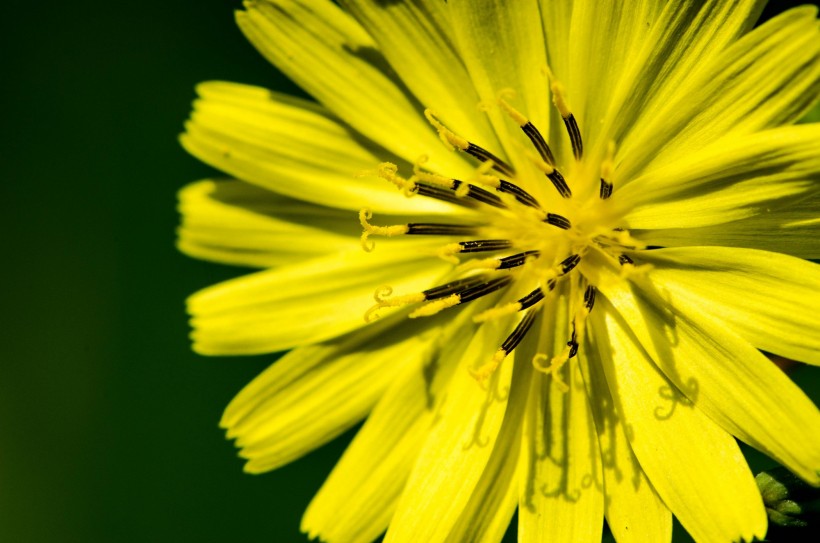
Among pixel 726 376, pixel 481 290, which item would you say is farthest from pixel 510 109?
pixel 726 376

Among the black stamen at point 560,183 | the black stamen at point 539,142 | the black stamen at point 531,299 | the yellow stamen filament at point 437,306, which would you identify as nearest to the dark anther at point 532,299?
the black stamen at point 531,299

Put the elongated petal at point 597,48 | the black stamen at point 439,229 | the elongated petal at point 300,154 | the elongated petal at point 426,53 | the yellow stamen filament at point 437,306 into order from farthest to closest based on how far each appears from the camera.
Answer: the elongated petal at point 300,154 < the black stamen at point 439,229 < the yellow stamen filament at point 437,306 < the elongated petal at point 426,53 < the elongated petal at point 597,48

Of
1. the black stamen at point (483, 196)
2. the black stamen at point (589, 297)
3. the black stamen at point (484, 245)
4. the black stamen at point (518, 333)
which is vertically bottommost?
the black stamen at point (518, 333)

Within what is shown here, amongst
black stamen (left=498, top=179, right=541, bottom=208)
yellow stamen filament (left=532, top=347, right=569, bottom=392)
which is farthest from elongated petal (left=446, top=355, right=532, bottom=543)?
black stamen (left=498, top=179, right=541, bottom=208)

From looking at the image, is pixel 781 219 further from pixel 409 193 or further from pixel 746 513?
pixel 409 193

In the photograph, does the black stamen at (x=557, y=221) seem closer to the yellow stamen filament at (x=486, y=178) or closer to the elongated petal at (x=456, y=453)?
the yellow stamen filament at (x=486, y=178)

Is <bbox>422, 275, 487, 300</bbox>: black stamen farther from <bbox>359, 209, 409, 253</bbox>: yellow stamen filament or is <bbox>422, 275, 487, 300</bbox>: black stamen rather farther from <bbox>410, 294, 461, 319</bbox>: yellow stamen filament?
<bbox>359, 209, 409, 253</bbox>: yellow stamen filament
